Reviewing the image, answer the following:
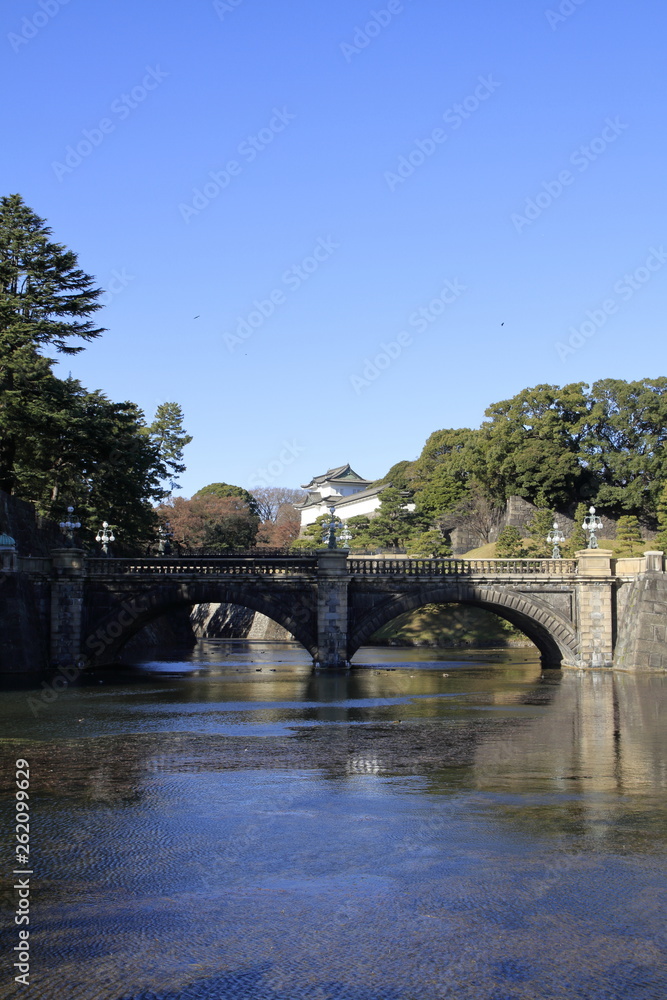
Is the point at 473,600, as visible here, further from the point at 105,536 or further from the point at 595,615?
the point at 105,536

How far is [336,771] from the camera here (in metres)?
21.8

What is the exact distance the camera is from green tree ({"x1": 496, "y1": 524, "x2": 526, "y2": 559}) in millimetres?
76512

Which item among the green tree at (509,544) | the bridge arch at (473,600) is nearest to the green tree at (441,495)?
the green tree at (509,544)

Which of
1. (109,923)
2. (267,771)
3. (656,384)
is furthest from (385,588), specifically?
(656,384)

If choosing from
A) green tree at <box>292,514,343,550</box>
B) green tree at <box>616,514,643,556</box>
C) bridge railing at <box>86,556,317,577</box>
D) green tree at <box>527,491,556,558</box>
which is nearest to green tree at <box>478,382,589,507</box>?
green tree at <box>527,491,556,558</box>

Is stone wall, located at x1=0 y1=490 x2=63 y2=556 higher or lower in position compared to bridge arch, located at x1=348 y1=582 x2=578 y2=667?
higher

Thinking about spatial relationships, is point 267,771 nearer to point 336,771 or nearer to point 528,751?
point 336,771

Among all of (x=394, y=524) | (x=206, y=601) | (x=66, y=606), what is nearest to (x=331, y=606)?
(x=206, y=601)

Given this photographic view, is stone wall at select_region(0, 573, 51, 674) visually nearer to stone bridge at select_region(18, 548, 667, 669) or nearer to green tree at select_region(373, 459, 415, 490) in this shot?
stone bridge at select_region(18, 548, 667, 669)

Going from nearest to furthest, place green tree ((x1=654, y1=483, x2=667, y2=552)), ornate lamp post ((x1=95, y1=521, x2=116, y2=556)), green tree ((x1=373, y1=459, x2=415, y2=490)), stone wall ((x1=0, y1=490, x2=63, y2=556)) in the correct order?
1. stone wall ((x1=0, y1=490, x2=63, y2=556))
2. ornate lamp post ((x1=95, y1=521, x2=116, y2=556))
3. green tree ((x1=654, y1=483, x2=667, y2=552))
4. green tree ((x1=373, y1=459, x2=415, y2=490))

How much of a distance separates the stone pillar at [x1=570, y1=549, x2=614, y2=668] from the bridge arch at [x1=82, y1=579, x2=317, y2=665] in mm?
13528

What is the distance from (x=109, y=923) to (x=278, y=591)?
3752 centimetres

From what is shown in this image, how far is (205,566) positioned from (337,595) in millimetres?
7574

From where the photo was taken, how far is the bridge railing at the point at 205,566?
162 feet
